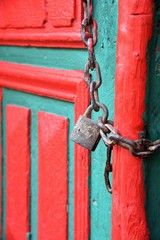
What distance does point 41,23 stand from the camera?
1273 millimetres

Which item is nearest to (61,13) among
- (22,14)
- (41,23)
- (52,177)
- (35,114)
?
(41,23)

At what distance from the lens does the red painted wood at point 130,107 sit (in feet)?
2.77

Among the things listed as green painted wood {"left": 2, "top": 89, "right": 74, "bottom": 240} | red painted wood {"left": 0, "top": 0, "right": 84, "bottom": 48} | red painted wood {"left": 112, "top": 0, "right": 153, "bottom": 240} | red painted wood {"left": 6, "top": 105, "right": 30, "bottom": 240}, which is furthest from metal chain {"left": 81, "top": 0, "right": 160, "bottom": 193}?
red painted wood {"left": 6, "top": 105, "right": 30, "bottom": 240}

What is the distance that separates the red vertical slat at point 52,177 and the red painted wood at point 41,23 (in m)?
0.20

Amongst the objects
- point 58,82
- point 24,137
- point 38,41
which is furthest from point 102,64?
point 24,137

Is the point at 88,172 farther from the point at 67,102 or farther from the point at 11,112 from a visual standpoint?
the point at 11,112

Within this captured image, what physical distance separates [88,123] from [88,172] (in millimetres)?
269

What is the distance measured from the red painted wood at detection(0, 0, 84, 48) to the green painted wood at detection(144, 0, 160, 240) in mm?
304

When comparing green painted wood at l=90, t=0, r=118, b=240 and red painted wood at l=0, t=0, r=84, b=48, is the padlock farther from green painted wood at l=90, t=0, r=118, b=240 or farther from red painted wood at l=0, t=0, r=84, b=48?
red painted wood at l=0, t=0, r=84, b=48

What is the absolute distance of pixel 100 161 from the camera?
111 cm

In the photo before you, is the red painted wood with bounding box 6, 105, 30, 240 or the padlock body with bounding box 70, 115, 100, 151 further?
the red painted wood with bounding box 6, 105, 30, 240

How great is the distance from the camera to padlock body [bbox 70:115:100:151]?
90 cm

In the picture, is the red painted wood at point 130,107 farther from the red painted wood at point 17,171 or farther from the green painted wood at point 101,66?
the red painted wood at point 17,171

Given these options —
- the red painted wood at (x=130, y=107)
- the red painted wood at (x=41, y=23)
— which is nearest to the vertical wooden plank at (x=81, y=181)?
the red painted wood at (x=41, y=23)
